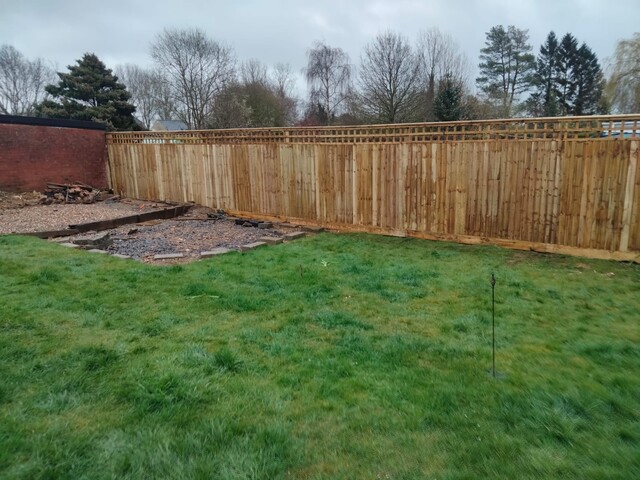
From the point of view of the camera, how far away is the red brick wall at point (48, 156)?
37.9 ft

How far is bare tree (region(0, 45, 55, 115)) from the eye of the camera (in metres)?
29.9

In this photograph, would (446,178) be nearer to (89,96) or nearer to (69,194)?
(69,194)

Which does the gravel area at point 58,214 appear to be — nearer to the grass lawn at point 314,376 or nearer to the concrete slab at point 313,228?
the grass lawn at point 314,376

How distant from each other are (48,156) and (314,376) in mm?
13041

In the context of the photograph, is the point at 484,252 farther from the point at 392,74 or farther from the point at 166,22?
the point at 166,22

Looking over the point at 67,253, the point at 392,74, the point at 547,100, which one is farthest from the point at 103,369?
the point at 547,100

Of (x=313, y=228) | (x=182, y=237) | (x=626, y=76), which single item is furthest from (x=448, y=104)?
(x=182, y=237)

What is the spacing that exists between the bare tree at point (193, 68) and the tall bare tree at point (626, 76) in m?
21.2

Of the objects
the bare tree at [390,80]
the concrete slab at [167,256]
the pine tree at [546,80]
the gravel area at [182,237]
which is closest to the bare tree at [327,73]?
the bare tree at [390,80]

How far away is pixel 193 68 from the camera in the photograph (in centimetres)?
2659

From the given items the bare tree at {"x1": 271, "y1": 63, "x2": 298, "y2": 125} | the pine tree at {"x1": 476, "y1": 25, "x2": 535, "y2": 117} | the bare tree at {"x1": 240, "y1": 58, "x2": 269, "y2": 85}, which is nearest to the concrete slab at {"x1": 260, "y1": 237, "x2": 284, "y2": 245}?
the bare tree at {"x1": 271, "y1": 63, "x2": 298, "y2": 125}

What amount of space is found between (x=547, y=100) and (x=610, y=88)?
7.89 meters

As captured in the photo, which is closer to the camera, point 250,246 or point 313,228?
point 250,246

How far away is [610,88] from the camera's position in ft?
69.3
